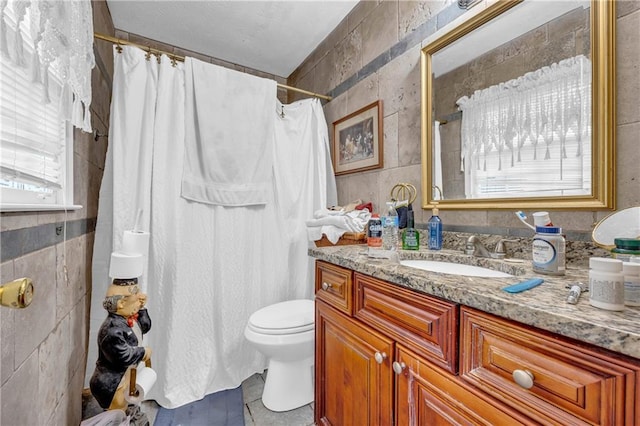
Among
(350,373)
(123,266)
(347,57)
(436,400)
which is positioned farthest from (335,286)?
(347,57)

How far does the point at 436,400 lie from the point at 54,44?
1278mm

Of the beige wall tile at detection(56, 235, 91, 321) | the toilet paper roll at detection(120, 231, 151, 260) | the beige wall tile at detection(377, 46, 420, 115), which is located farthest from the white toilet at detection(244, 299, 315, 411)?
the beige wall tile at detection(377, 46, 420, 115)

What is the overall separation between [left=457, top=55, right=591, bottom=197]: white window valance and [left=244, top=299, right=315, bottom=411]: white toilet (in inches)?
42.7

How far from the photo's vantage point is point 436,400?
0.73 meters

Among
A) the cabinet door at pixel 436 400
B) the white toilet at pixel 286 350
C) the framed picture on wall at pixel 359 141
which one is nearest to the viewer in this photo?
the cabinet door at pixel 436 400

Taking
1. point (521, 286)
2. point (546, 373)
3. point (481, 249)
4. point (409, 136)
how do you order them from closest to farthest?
point (546, 373) → point (521, 286) → point (481, 249) → point (409, 136)

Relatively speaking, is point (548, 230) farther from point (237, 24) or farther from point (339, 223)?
point (237, 24)

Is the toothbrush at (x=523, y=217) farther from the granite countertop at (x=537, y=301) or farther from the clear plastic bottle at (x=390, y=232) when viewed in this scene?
the clear plastic bottle at (x=390, y=232)

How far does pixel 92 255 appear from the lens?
1519 mm

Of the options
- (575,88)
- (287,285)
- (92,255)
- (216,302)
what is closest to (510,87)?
(575,88)

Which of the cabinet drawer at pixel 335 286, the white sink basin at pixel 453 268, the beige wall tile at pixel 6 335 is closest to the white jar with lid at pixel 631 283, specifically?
the white sink basin at pixel 453 268

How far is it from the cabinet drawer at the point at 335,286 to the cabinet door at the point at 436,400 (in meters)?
0.27

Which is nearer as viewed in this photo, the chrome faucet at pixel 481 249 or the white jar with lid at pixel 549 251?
the white jar with lid at pixel 549 251

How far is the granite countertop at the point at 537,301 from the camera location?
1.47 ft
